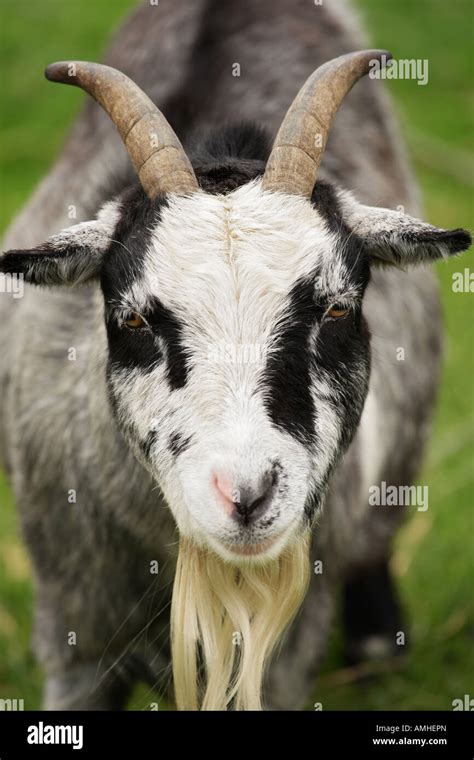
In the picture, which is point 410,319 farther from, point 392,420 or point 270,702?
point 270,702

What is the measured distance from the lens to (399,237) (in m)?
3.81

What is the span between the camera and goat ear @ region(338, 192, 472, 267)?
3744 millimetres

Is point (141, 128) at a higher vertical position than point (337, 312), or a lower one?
higher

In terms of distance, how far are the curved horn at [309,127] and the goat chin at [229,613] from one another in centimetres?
112

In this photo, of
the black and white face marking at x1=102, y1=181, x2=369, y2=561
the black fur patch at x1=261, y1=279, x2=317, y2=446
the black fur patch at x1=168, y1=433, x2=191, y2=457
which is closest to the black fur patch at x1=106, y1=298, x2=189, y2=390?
the black and white face marking at x1=102, y1=181, x2=369, y2=561

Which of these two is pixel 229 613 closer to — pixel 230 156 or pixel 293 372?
pixel 293 372

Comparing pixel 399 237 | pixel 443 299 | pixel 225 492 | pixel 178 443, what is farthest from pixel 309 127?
pixel 443 299

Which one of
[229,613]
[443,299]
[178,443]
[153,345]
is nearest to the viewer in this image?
[178,443]

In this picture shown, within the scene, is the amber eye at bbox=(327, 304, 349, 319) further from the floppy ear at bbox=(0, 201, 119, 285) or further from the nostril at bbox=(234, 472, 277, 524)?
the floppy ear at bbox=(0, 201, 119, 285)

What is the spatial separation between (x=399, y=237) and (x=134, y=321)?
867 mm

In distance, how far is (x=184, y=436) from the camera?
11.5 feet

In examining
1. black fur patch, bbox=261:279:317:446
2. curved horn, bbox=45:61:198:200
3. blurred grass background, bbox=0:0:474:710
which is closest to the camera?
black fur patch, bbox=261:279:317:446

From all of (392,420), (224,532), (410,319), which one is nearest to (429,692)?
(392,420)
